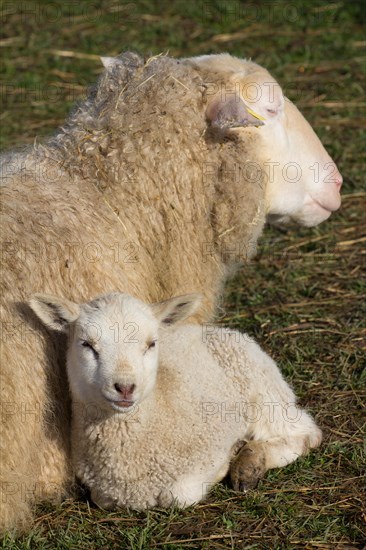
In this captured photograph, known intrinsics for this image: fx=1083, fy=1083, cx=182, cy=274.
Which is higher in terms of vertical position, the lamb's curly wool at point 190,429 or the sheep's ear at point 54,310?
the sheep's ear at point 54,310

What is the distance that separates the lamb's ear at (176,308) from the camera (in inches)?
187

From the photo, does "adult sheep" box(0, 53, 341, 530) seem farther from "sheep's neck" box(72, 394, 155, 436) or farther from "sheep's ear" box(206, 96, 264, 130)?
"sheep's neck" box(72, 394, 155, 436)

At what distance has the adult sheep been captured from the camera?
475 cm

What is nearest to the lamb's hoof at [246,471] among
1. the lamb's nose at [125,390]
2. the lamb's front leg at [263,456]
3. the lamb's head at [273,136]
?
the lamb's front leg at [263,456]

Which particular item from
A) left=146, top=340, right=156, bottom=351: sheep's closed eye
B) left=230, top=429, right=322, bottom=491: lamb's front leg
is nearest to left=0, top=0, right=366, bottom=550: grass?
left=230, top=429, right=322, bottom=491: lamb's front leg

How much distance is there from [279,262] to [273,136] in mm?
2044

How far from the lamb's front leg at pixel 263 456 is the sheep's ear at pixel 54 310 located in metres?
1.05

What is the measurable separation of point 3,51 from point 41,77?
0.79m

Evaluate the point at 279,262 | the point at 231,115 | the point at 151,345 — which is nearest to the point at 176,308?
the point at 151,345

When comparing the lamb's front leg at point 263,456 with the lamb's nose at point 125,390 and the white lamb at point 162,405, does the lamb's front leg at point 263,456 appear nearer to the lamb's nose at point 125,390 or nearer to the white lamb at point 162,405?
the white lamb at point 162,405

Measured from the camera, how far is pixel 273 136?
5703 mm

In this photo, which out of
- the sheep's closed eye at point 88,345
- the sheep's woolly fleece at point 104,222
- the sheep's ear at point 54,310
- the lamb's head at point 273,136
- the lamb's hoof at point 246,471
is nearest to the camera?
the sheep's closed eye at point 88,345

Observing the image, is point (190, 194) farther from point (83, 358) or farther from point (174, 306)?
point (83, 358)

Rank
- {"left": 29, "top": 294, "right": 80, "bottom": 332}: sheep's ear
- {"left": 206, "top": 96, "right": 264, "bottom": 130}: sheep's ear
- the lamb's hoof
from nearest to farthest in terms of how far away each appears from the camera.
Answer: {"left": 29, "top": 294, "right": 80, "bottom": 332}: sheep's ear → the lamb's hoof → {"left": 206, "top": 96, "right": 264, "bottom": 130}: sheep's ear
